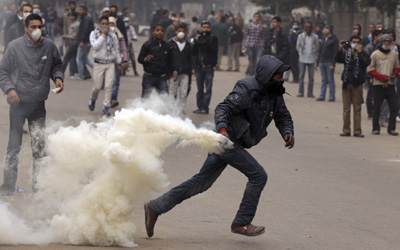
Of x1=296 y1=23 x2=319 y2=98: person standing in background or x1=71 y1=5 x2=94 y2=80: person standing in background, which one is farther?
x1=296 y1=23 x2=319 y2=98: person standing in background

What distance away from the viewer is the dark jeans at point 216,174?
6.54 m

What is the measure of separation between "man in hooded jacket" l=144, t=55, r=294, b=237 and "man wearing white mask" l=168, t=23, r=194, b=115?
734cm

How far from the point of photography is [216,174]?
21.9ft

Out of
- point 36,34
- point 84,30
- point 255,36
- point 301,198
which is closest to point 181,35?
point 84,30

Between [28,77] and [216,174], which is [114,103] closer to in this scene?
[28,77]

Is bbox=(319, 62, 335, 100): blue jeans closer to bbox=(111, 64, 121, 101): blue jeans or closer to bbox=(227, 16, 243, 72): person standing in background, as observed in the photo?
bbox=(111, 64, 121, 101): blue jeans

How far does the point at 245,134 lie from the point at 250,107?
0.23 m

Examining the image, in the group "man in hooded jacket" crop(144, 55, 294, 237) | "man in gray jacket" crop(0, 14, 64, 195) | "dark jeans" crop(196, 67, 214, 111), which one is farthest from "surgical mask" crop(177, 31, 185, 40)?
"man in hooded jacket" crop(144, 55, 294, 237)

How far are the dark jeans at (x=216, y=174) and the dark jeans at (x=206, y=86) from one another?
29.6 ft

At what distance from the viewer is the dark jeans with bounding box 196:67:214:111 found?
51.4 ft

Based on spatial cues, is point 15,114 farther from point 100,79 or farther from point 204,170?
point 100,79

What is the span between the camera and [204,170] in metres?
6.62

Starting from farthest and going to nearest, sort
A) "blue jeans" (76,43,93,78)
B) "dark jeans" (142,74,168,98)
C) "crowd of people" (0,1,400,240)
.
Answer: "blue jeans" (76,43,93,78)
"dark jeans" (142,74,168,98)
"crowd of people" (0,1,400,240)

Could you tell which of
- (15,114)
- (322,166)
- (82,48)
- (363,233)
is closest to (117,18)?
(82,48)
